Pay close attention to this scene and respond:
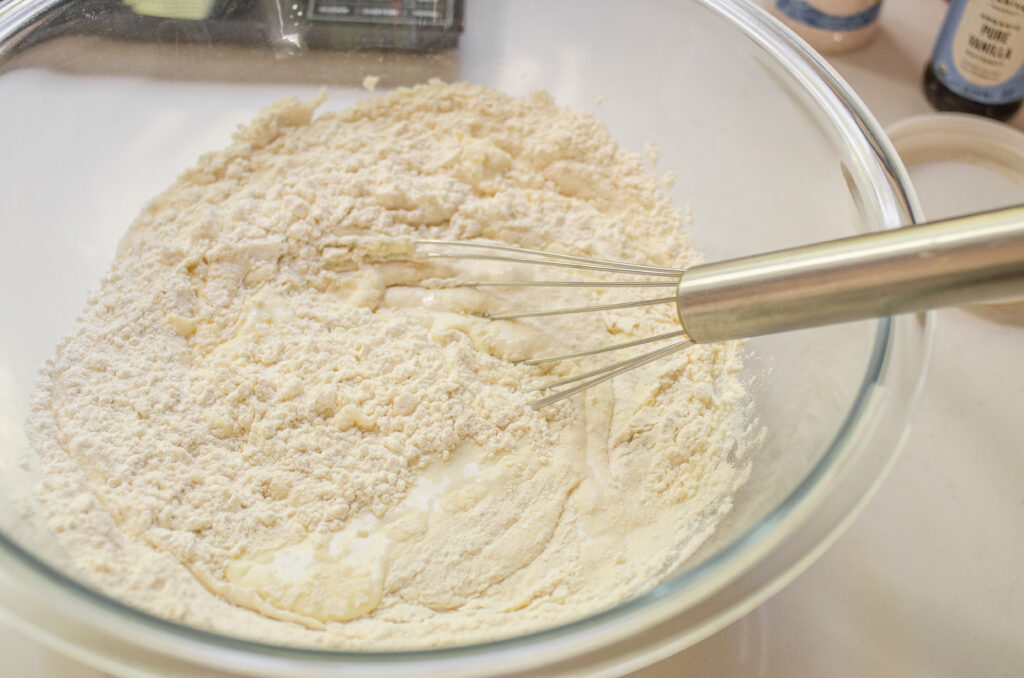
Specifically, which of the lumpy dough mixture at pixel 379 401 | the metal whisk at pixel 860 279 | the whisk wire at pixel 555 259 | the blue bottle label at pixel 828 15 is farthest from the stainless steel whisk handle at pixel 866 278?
the blue bottle label at pixel 828 15

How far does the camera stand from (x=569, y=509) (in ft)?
2.83

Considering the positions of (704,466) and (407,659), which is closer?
(407,659)

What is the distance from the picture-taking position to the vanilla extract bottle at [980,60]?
112 centimetres

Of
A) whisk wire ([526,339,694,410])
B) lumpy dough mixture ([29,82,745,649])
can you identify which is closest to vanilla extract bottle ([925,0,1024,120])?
lumpy dough mixture ([29,82,745,649])

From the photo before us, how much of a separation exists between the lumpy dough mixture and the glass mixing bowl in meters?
0.05

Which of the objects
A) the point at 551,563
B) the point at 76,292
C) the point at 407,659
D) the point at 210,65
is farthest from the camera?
the point at 210,65

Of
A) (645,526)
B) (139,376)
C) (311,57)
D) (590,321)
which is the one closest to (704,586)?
(645,526)

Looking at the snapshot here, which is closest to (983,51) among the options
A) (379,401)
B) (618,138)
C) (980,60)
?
(980,60)

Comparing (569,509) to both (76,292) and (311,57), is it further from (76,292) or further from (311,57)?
(311,57)

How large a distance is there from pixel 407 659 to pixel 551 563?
26 centimetres

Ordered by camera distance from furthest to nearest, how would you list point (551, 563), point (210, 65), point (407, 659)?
1. point (210, 65)
2. point (551, 563)
3. point (407, 659)

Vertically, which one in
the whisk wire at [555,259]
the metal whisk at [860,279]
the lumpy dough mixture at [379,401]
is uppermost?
the metal whisk at [860,279]

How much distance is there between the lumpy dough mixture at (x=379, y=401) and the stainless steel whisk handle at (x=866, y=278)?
0.76 ft

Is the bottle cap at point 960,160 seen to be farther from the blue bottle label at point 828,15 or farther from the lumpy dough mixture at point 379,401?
the lumpy dough mixture at point 379,401
